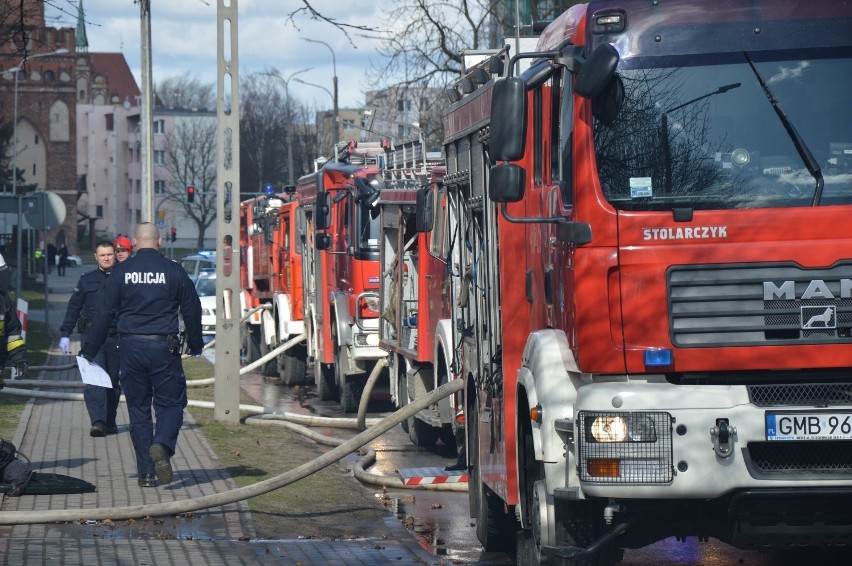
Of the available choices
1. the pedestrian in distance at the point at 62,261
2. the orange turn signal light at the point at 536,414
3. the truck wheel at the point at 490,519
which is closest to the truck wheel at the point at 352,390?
the truck wheel at the point at 490,519

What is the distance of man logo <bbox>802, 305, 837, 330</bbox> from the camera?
6109 millimetres

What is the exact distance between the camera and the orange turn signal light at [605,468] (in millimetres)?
5926

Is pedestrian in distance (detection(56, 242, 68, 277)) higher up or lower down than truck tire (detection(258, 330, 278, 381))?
higher up

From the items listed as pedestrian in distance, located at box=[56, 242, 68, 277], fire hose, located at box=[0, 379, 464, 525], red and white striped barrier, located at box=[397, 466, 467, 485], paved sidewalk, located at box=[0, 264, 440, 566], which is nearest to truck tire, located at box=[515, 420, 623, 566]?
paved sidewalk, located at box=[0, 264, 440, 566]

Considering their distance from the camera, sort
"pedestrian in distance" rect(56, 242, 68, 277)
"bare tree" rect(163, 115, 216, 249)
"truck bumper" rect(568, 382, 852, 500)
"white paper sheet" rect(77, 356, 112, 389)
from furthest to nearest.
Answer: "bare tree" rect(163, 115, 216, 249), "pedestrian in distance" rect(56, 242, 68, 277), "white paper sheet" rect(77, 356, 112, 389), "truck bumper" rect(568, 382, 852, 500)

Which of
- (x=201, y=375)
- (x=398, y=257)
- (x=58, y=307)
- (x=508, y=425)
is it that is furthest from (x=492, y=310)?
(x=58, y=307)

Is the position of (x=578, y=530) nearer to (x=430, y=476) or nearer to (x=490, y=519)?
(x=490, y=519)

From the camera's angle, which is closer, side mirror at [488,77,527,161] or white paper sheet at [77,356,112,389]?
side mirror at [488,77,527,161]

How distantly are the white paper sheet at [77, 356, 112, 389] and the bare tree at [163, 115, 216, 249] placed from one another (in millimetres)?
88086

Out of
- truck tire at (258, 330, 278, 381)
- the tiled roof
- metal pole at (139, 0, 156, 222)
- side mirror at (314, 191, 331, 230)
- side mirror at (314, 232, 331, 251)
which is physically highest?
the tiled roof

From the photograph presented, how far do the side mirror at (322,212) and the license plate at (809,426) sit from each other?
1304 cm

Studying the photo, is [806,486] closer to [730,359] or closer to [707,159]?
[730,359]

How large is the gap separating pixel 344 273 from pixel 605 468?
1241 cm

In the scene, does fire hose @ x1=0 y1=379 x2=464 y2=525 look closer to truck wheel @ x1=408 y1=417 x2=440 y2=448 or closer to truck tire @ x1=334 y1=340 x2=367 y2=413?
truck wheel @ x1=408 y1=417 x2=440 y2=448
